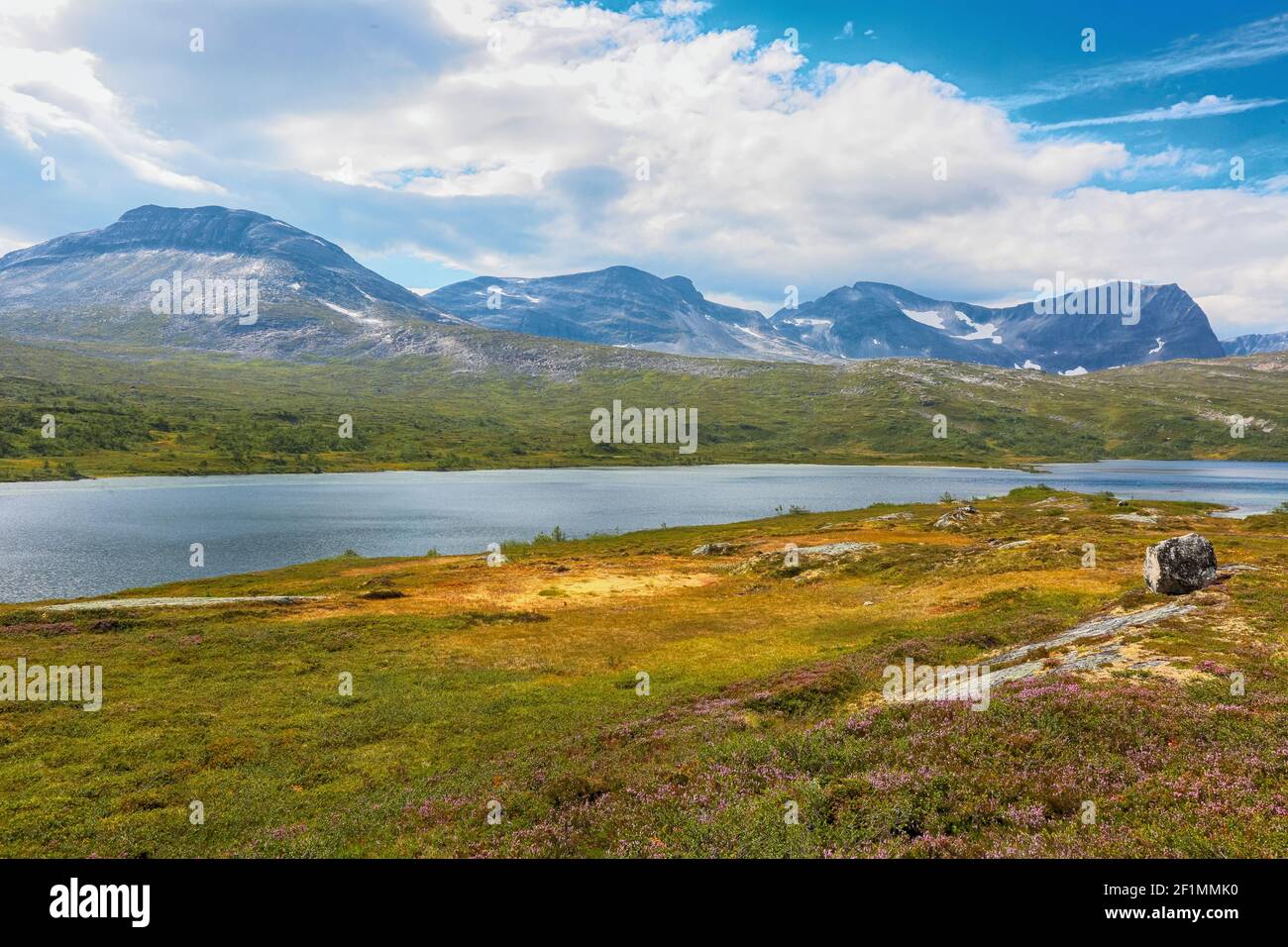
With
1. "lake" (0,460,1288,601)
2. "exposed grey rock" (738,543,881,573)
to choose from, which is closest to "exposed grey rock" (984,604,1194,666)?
"exposed grey rock" (738,543,881,573)

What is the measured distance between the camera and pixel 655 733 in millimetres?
23766

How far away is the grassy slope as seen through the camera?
1420cm

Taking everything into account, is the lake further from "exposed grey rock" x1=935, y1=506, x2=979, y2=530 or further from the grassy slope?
"exposed grey rock" x1=935, y1=506, x2=979, y2=530

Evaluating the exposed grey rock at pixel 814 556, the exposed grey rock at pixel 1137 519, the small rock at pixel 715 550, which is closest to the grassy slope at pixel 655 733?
the exposed grey rock at pixel 814 556

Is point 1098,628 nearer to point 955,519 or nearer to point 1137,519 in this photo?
point 955,519

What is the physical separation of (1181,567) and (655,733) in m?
31.6

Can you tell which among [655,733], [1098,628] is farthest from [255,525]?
[1098,628]

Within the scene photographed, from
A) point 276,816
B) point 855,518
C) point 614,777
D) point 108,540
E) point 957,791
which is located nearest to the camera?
point 957,791

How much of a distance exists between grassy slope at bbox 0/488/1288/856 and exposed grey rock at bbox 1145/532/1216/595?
5.49 feet

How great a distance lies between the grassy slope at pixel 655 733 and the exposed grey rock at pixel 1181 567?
5.49ft
